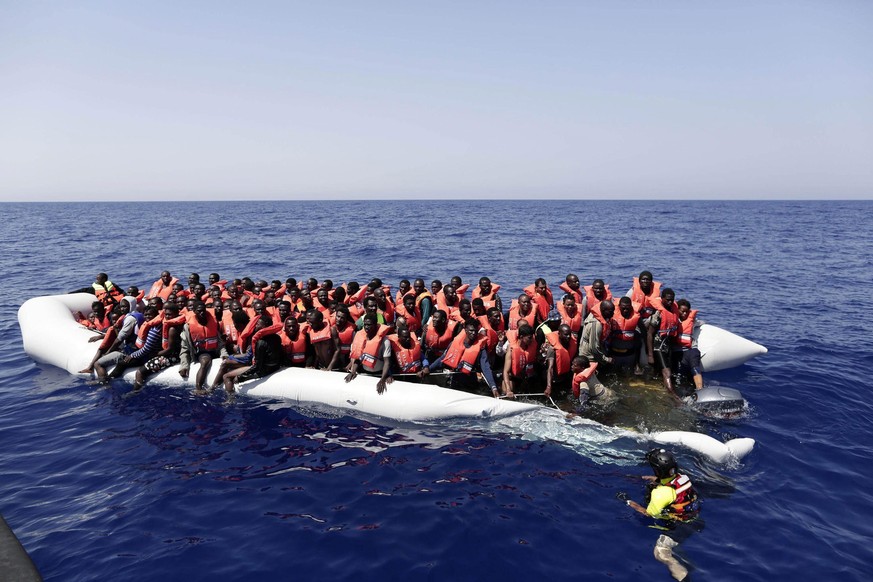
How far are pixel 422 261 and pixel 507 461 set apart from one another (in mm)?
25851

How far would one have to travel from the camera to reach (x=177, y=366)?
1201 centimetres

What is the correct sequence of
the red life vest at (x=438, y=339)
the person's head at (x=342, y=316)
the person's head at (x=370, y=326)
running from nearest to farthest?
the person's head at (x=370, y=326)
the person's head at (x=342, y=316)
the red life vest at (x=438, y=339)

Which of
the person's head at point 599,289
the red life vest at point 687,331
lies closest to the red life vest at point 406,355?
the person's head at point 599,289

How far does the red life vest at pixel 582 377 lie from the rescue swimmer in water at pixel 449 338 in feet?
0.07

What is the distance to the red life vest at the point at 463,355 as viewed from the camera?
10.4 m

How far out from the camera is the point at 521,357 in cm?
1021

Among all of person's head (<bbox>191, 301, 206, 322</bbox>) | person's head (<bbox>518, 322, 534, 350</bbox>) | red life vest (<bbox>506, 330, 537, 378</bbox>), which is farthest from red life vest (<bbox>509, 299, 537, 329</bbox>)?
person's head (<bbox>191, 301, 206, 322</bbox>)

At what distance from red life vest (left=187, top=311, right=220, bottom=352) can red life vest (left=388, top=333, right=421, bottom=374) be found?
13.9ft

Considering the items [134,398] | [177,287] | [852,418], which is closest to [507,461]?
[852,418]

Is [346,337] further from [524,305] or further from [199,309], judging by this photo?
[524,305]

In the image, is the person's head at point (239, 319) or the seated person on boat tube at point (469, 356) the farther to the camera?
the person's head at point (239, 319)

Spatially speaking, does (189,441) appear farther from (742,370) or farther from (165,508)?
(742,370)

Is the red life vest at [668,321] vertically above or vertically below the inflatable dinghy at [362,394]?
above

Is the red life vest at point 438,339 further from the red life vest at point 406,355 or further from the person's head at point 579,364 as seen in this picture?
→ the person's head at point 579,364
